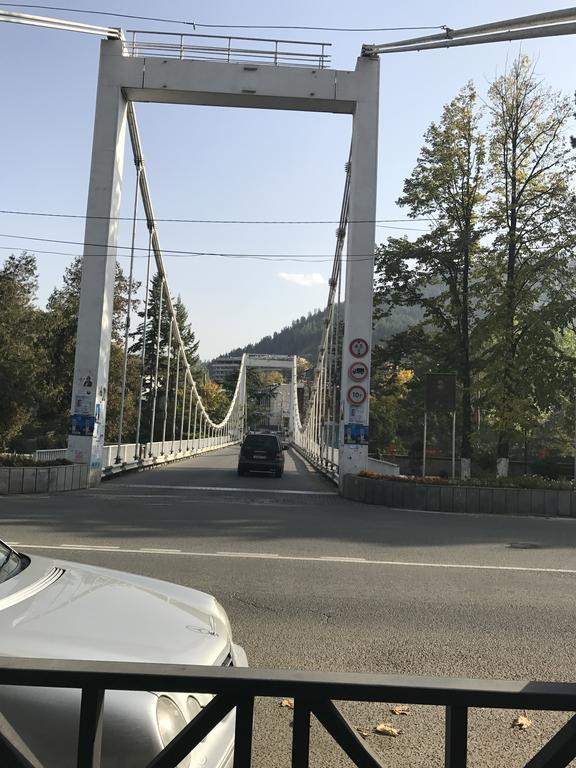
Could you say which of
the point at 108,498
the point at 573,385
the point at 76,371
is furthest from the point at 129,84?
the point at 573,385

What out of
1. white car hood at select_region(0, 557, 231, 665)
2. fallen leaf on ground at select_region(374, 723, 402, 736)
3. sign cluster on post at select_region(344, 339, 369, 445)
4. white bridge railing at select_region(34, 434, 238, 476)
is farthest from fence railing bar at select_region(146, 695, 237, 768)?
sign cluster on post at select_region(344, 339, 369, 445)

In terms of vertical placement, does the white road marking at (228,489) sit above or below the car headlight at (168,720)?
below

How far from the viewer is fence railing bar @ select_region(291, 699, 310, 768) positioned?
181 cm

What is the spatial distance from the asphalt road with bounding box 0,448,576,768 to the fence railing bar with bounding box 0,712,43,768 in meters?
1.54

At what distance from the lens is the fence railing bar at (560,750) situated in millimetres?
1754

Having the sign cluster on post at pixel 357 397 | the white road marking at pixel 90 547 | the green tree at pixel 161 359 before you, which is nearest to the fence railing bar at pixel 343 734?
the white road marking at pixel 90 547

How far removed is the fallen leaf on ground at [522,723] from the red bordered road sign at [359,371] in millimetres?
16289

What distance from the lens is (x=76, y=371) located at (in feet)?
62.8

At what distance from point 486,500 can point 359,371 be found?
6.27 meters

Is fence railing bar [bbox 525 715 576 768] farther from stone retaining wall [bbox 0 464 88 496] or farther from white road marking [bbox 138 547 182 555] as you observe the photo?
stone retaining wall [bbox 0 464 88 496]

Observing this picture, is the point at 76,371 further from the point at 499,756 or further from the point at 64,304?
the point at 64,304

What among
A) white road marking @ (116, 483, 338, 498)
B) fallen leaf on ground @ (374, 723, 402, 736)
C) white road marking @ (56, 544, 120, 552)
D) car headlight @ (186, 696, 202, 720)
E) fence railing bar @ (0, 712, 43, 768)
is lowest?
white road marking @ (116, 483, 338, 498)

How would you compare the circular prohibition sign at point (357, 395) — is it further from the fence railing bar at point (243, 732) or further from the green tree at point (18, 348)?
the green tree at point (18, 348)

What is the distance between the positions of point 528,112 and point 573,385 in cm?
1110
